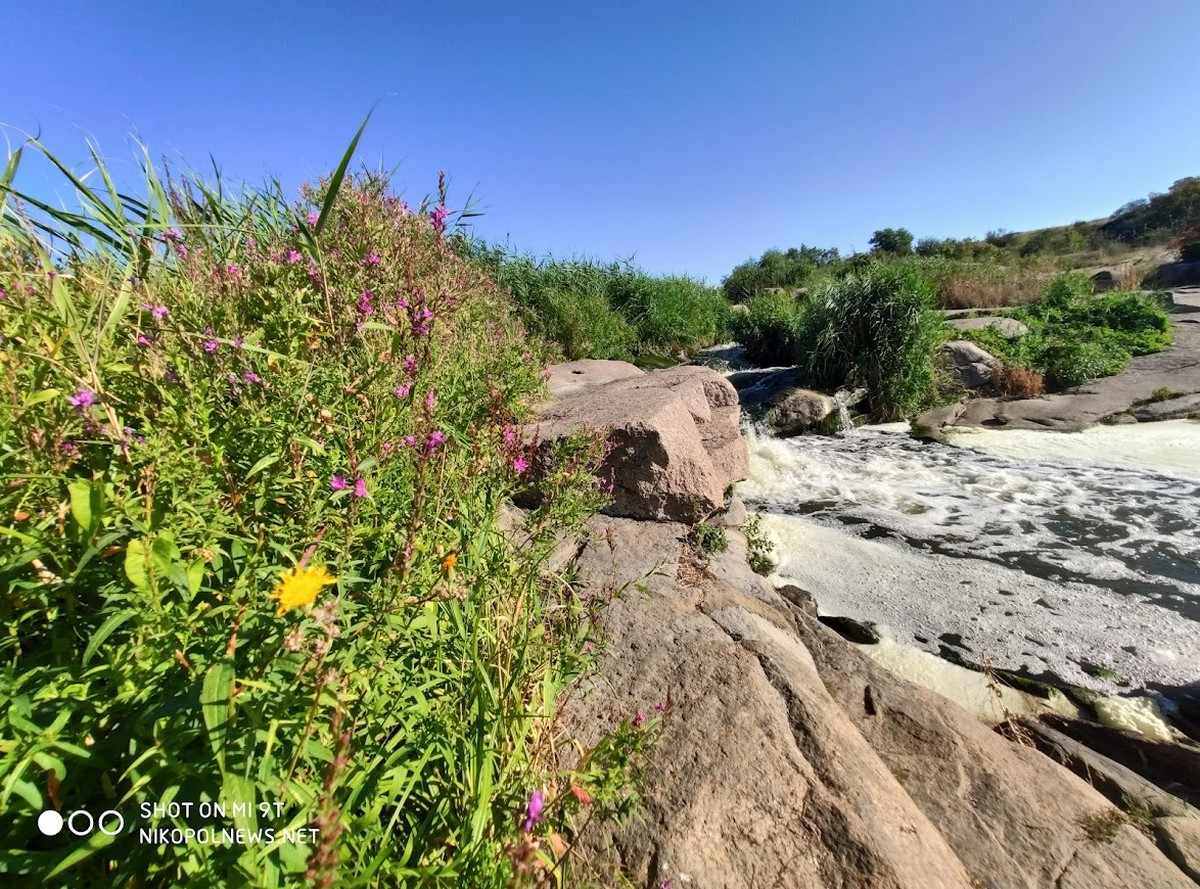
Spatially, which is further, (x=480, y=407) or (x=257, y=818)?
(x=480, y=407)

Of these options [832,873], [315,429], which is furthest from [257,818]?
[832,873]

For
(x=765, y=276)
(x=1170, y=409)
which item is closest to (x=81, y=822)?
(x=1170, y=409)

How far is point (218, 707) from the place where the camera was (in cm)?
72

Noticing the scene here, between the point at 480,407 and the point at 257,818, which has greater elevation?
the point at 480,407

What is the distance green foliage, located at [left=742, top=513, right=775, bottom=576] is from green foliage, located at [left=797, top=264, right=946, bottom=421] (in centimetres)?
580

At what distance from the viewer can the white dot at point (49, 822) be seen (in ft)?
2.51

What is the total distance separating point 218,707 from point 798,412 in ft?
29.5

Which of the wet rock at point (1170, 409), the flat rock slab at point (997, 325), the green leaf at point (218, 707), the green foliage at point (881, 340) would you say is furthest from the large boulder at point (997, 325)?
the green leaf at point (218, 707)

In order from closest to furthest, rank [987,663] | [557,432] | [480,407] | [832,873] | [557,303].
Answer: [832,873], [480,407], [987,663], [557,432], [557,303]

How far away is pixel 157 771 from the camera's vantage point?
769 mm

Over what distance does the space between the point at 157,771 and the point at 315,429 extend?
2.60ft

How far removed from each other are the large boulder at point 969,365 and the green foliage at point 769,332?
3.06 m

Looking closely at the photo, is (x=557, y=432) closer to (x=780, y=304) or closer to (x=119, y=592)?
(x=119, y=592)

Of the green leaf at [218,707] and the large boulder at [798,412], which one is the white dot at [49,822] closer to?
the green leaf at [218,707]
